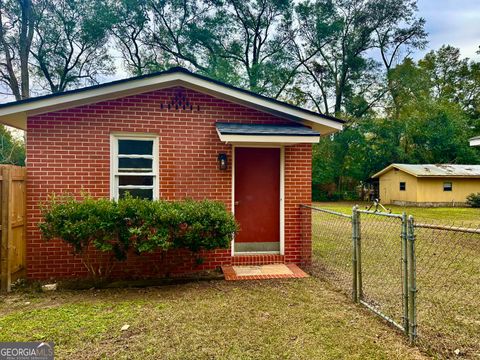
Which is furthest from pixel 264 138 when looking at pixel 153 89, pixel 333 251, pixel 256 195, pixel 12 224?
pixel 12 224

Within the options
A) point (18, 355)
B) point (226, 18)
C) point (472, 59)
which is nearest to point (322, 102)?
point (226, 18)

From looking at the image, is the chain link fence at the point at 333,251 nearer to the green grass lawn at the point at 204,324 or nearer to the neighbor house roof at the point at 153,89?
the green grass lawn at the point at 204,324

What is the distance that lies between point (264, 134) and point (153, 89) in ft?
7.67

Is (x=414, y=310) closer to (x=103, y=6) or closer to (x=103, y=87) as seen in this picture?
(x=103, y=87)

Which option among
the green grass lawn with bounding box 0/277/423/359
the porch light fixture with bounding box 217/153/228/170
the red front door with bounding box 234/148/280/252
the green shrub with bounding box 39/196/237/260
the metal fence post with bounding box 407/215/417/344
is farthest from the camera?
the red front door with bounding box 234/148/280/252

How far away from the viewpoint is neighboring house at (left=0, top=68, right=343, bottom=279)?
566 centimetres

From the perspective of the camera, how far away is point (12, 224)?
5.12 m

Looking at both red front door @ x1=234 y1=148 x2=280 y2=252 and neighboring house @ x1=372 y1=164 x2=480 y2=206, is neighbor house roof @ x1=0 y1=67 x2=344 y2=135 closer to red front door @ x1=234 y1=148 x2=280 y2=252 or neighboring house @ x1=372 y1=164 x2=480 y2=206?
red front door @ x1=234 y1=148 x2=280 y2=252

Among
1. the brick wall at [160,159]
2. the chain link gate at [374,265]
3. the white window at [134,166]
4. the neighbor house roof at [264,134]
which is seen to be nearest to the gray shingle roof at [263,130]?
the neighbor house roof at [264,134]

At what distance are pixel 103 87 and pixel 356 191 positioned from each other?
28222 mm

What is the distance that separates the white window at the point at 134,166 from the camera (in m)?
5.97

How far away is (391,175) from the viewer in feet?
81.7

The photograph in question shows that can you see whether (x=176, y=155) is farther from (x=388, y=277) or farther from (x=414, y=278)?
(x=388, y=277)

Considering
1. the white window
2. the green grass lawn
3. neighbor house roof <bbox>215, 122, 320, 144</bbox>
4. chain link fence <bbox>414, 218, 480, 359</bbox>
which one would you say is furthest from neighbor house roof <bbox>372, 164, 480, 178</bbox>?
the white window
